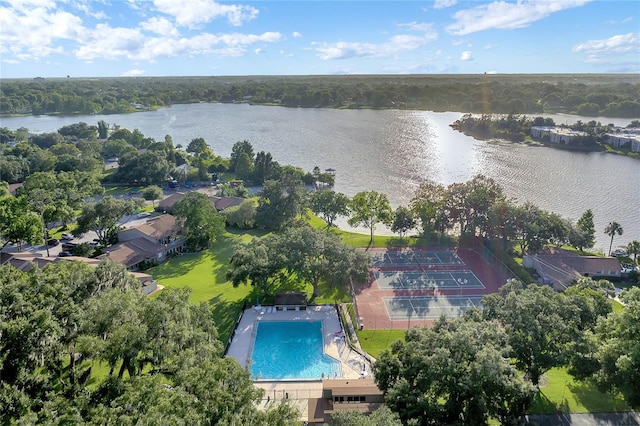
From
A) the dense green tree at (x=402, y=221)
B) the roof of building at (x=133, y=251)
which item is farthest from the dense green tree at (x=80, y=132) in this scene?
the dense green tree at (x=402, y=221)

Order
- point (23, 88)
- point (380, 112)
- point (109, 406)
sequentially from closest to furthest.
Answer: point (109, 406)
point (380, 112)
point (23, 88)

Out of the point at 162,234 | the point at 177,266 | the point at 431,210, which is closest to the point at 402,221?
the point at 431,210

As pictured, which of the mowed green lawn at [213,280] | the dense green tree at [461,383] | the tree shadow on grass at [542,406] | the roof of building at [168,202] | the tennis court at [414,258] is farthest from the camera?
the roof of building at [168,202]

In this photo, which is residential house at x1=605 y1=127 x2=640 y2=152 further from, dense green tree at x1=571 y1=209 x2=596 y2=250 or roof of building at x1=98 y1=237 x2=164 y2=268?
roof of building at x1=98 y1=237 x2=164 y2=268

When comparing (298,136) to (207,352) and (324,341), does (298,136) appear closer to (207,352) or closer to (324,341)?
(324,341)

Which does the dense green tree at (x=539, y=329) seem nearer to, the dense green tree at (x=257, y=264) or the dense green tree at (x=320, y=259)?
the dense green tree at (x=320, y=259)

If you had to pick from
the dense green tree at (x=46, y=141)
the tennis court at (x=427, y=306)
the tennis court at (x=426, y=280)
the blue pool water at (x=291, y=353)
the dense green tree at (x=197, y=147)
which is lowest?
the blue pool water at (x=291, y=353)

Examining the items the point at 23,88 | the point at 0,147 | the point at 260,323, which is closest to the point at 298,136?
the point at 0,147
